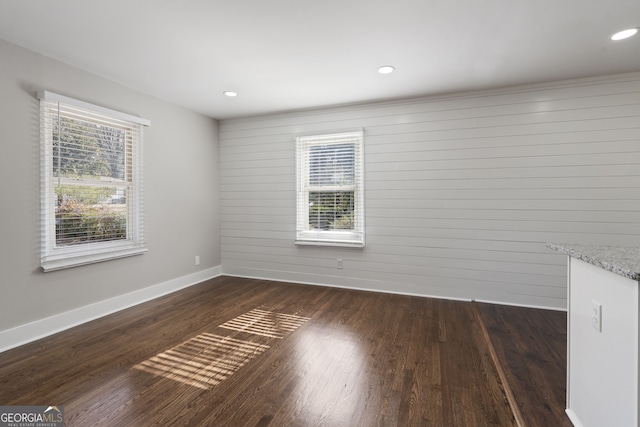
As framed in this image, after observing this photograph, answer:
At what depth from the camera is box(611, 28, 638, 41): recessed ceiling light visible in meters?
2.31

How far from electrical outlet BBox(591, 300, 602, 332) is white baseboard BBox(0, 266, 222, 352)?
4094mm

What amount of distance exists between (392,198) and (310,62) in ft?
6.51

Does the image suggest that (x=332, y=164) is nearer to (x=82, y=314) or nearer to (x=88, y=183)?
(x=88, y=183)

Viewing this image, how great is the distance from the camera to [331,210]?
14.1 feet

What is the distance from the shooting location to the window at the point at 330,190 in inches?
162

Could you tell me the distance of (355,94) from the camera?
3709mm

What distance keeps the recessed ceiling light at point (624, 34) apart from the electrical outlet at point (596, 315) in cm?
239

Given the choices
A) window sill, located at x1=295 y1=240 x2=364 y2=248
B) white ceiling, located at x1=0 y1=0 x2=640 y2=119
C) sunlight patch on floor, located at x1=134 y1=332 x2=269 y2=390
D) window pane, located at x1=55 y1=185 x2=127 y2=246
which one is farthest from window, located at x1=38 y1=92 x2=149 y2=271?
window sill, located at x1=295 y1=240 x2=364 y2=248

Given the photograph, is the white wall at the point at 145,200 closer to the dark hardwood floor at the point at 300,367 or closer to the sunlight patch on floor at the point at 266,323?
the dark hardwood floor at the point at 300,367

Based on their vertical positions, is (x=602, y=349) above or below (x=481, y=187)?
below

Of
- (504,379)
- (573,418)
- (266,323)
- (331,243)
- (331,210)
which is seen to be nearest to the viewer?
(573,418)

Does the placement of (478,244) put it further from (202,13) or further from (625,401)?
(202,13)

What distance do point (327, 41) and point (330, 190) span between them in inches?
83.7

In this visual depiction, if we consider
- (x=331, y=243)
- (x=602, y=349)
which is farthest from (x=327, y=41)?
(x=602, y=349)
